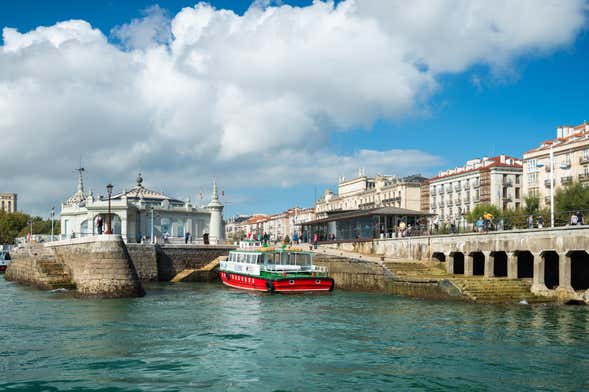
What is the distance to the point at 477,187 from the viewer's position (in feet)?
362

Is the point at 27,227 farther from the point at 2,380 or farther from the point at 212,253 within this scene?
the point at 2,380

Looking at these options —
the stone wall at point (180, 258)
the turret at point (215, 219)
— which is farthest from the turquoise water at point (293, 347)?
the turret at point (215, 219)

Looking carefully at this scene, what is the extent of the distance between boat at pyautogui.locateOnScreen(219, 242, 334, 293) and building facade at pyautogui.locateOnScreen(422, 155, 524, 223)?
5579 centimetres

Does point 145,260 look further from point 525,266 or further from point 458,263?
point 525,266

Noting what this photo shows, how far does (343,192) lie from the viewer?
165875mm

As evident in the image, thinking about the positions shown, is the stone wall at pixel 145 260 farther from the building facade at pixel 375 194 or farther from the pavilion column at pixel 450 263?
the building facade at pixel 375 194

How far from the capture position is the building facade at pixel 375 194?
131 m

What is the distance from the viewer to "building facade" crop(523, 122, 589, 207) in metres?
85.3

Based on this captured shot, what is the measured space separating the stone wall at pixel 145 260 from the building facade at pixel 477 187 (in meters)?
53.6

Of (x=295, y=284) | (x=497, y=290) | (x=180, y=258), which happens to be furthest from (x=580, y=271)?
(x=180, y=258)

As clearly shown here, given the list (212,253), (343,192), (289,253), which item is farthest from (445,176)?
(289,253)

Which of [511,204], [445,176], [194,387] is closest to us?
[194,387]

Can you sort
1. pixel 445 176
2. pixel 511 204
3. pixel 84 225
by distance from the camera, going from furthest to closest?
pixel 445 176, pixel 511 204, pixel 84 225

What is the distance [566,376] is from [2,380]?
16545 mm
